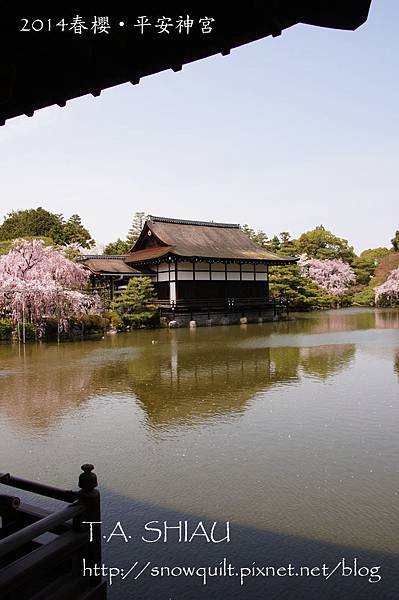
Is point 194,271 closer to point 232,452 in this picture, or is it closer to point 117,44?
point 232,452

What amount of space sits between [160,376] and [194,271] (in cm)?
1440

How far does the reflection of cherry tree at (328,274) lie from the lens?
4084 cm

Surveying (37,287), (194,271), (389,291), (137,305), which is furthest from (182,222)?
(389,291)

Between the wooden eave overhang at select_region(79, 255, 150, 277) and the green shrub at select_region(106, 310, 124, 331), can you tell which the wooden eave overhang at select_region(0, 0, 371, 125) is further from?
the wooden eave overhang at select_region(79, 255, 150, 277)

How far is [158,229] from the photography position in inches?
1034

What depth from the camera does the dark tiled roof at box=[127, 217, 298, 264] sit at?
2466cm

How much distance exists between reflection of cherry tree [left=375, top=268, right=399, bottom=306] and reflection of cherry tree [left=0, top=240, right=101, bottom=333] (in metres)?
24.3

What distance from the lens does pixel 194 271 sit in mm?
23906

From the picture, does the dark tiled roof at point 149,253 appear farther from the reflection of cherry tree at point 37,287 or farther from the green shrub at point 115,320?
the reflection of cherry tree at point 37,287

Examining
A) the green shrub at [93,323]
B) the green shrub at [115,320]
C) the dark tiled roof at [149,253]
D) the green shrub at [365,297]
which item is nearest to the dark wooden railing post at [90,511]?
the green shrub at [93,323]

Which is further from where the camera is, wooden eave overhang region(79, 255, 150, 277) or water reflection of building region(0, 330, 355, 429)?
wooden eave overhang region(79, 255, 150, 277)

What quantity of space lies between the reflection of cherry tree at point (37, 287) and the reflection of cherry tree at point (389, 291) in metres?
24.3

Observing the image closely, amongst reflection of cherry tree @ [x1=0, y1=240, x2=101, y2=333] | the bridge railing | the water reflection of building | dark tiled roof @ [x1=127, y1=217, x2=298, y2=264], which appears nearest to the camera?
the bridge railing

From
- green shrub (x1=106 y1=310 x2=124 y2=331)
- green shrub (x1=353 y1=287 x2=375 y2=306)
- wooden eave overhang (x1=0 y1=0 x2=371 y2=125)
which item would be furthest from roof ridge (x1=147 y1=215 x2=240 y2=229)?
wooden eave overhang (x1=0 y1=0 x2=371 y2=125)
